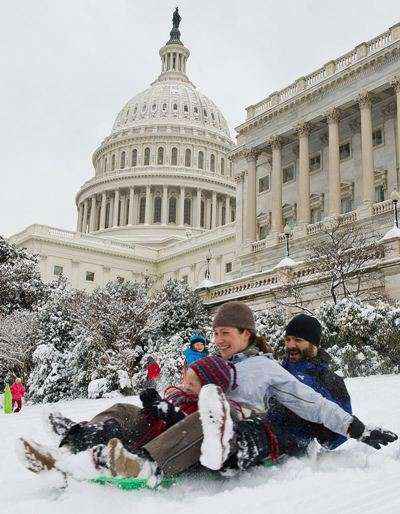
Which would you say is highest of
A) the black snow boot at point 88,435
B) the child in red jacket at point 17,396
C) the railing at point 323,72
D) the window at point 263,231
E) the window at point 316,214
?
the railing at point 323,72

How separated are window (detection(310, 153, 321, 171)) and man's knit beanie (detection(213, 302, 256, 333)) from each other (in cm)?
3873

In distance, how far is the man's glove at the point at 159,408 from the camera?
406cm

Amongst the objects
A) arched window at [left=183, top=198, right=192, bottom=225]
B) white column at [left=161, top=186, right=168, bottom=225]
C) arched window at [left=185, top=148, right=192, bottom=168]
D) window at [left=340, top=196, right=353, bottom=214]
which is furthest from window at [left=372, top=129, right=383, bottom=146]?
arched window at [left=185, top=148, right=192, bottom=168]

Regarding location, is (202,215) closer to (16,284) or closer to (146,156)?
(146,156)

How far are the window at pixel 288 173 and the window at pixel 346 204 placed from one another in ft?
14.7

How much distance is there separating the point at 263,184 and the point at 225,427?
42.3m

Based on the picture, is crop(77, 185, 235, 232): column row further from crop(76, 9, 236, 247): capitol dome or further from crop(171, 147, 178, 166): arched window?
crop(171, 147, 178, 166): arched window

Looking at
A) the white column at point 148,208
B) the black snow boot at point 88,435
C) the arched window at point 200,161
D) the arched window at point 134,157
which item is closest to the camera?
the black snow boot at point 88,435

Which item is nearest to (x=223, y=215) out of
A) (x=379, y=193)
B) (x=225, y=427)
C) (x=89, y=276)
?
(x=89, y=276)

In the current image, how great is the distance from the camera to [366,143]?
36.9m

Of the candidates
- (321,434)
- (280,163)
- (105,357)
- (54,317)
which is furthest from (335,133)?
(321,434)

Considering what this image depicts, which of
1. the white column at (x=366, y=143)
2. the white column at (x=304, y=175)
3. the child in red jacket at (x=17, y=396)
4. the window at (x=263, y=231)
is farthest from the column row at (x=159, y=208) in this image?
the child in red jacket at (x=17, y=396)

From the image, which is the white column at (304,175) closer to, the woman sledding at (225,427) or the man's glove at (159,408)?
the woman sledding at (225,427)

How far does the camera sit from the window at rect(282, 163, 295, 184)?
142 ft
